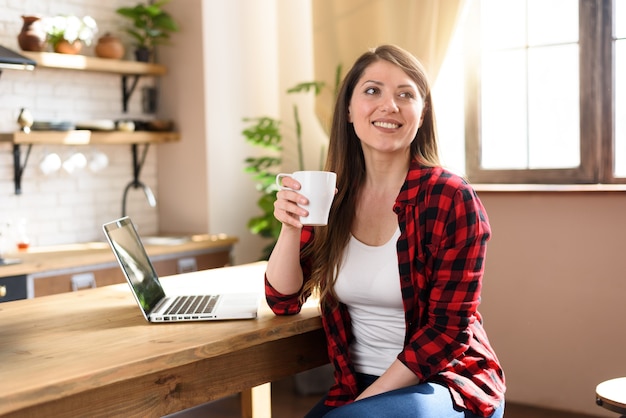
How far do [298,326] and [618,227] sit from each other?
2.11 meters

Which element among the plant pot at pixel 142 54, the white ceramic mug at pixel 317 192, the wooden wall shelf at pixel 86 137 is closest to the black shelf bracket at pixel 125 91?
the plant pot at pixel 142 54

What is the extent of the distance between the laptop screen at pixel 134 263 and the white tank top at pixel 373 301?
458 millimetres

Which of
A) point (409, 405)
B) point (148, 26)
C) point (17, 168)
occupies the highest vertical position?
point (148, 26)

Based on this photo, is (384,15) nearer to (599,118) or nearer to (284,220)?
(599,118)

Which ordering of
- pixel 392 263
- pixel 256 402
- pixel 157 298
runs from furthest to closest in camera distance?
pixel 256 402
pixel 157 298
pixel 392 263

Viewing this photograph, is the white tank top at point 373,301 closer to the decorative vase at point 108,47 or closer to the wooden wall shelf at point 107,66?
the wooden wall shelf at point 107,66

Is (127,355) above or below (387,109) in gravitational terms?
below

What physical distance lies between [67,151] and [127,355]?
2.92 metres

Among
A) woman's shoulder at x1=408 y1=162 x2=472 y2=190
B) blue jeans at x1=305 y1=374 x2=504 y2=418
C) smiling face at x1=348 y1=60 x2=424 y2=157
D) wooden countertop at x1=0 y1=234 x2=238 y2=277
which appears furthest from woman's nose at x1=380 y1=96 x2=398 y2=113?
wooden countertop at x1=0 y1=234 x2=238 y2=277

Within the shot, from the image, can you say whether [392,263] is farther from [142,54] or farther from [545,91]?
[142,54]

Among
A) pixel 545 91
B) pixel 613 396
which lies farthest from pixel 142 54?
pixel 613 396

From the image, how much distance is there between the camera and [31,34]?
12.7ft

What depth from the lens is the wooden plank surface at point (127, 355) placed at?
1463 millimetres

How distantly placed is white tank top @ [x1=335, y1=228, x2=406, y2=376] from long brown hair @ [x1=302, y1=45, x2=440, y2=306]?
0.03m
